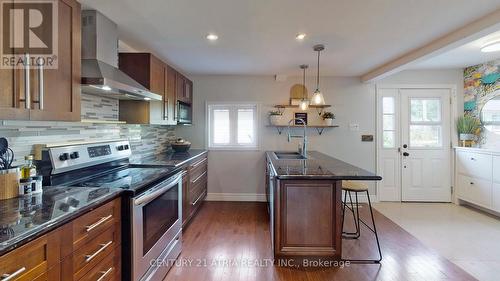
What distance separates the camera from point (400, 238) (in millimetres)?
2984

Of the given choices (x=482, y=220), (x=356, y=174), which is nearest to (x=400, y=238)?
(x=356, y=174)

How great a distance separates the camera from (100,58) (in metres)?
2.06

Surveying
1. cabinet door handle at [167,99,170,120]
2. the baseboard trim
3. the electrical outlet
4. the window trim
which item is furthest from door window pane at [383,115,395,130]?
cabinet door handle at [167,99,170,120]

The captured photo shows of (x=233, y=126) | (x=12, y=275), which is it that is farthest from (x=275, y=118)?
(x=12, y=275)

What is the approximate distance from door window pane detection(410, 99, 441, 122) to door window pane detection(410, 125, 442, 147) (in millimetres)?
140

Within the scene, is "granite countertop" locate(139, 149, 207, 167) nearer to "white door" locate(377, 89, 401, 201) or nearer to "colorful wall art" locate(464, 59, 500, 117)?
"white door" locate(377, 89, 401, 201)

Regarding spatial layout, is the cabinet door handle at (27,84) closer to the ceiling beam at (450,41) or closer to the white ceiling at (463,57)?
the ceiling beam at (450,41)

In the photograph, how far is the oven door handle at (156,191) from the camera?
1681 mm

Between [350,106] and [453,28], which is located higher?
[453,28]

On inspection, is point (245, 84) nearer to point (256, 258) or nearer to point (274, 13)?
point (274, 13)

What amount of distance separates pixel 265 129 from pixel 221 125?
813mm

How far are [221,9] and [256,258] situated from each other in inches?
91.3

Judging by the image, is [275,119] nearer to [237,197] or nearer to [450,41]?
[237,197]

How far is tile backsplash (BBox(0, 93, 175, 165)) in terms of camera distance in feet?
5.37
